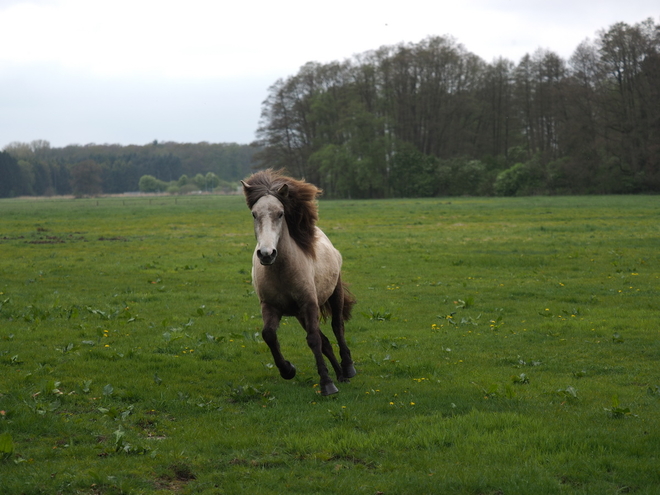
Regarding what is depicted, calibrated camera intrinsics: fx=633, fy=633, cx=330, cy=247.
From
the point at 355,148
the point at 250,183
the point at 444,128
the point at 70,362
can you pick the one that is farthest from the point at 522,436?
the point at 444,128

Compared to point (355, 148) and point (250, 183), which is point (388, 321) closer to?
point (250, 183)

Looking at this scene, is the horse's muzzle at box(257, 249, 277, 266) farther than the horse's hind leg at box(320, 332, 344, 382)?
No

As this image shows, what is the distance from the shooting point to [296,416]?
24.1ft

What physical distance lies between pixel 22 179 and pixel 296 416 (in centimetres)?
19498

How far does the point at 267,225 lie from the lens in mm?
7883

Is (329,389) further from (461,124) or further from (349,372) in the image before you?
(461,124)

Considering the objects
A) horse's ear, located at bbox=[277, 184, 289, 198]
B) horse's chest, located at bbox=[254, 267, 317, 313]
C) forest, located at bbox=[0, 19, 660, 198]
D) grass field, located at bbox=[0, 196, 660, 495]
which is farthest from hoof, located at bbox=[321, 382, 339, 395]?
forest, located at bbox=[0, 19, 660, 198]

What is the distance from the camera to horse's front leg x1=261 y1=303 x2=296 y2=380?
8.23 m

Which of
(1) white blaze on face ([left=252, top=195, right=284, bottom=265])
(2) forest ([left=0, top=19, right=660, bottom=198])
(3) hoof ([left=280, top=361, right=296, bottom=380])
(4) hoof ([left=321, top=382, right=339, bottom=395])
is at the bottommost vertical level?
(4) hoof ([left=321, top=382, right=339, bottom=395])

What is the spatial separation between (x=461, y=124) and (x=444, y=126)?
8.08 ft

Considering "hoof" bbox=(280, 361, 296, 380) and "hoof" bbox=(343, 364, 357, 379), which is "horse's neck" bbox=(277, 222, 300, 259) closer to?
"hoof" bbox=(280, 361, 296, 380)

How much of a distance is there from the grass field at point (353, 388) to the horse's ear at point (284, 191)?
2.61 m

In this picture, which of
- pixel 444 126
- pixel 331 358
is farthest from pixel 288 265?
pixel 444 126

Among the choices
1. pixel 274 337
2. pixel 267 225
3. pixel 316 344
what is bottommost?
pixel 316 344
